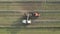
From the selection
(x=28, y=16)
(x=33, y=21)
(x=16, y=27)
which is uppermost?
(x=28, y=16)

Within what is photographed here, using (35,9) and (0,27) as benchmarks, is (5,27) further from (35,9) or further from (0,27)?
(35,9)

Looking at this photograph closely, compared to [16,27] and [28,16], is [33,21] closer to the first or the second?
[28,16]

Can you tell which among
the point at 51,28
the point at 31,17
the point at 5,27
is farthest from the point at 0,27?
the point at 51,28

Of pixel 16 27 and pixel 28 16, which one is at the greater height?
pixel 28 16

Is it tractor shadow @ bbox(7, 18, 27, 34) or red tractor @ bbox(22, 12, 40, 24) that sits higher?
red tractor @ bbox(22, 12, 40, 24)

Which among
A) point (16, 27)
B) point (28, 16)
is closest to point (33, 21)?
point (28, 16)

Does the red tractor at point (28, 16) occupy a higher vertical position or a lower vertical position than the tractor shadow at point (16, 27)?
higher
